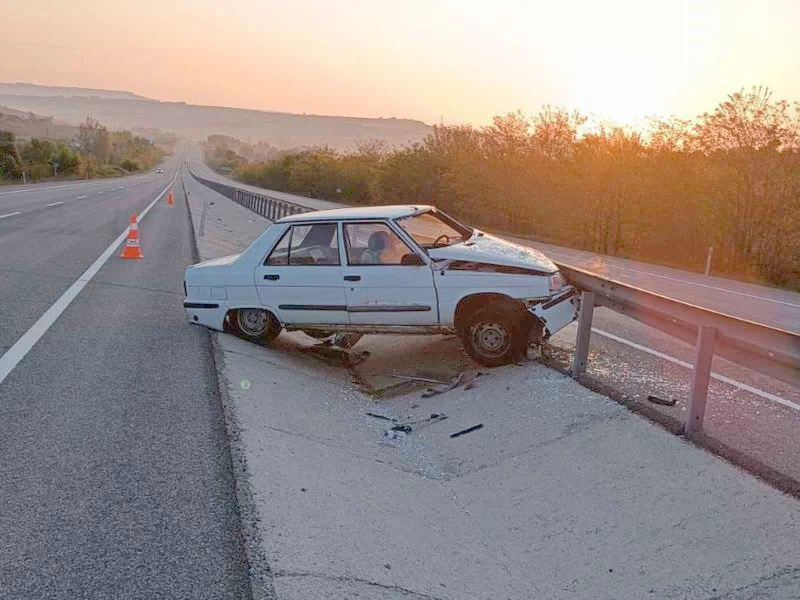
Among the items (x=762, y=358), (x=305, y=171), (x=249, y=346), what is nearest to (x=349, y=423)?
(x=249, y=346)

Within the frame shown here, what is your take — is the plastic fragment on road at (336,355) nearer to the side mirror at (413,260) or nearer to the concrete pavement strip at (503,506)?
the side mirror at (413,260)

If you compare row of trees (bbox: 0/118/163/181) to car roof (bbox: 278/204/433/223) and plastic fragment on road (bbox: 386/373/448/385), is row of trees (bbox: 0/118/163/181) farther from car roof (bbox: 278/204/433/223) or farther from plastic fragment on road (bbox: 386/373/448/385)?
plastic fragment on road (bbox: 386/373/448/385)

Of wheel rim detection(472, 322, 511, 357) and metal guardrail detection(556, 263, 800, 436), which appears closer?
metal guardrail detection(556, 263, 800, 436)

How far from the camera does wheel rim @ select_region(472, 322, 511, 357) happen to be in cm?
788

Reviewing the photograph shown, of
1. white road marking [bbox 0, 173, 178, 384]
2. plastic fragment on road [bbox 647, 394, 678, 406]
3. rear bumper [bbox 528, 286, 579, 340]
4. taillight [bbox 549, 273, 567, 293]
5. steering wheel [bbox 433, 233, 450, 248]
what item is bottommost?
white road marking [bbox 0, 173, 178, 384]

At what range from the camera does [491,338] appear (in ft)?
26.0

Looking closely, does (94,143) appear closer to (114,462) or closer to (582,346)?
(582,346)

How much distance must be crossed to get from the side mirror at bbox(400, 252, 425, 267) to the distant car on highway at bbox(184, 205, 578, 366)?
0.01 m

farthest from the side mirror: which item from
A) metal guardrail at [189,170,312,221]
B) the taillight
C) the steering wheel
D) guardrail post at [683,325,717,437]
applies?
metal guardrail at [189,170,312,221]

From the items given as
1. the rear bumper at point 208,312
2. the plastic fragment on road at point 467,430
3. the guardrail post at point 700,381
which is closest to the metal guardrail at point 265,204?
the rear bumper at point 208,312

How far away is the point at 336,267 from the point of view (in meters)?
8.49

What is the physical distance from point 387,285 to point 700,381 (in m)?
3.54

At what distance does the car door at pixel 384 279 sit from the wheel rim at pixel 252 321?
3.80 feet

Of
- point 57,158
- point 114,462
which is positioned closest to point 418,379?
point 114,462
